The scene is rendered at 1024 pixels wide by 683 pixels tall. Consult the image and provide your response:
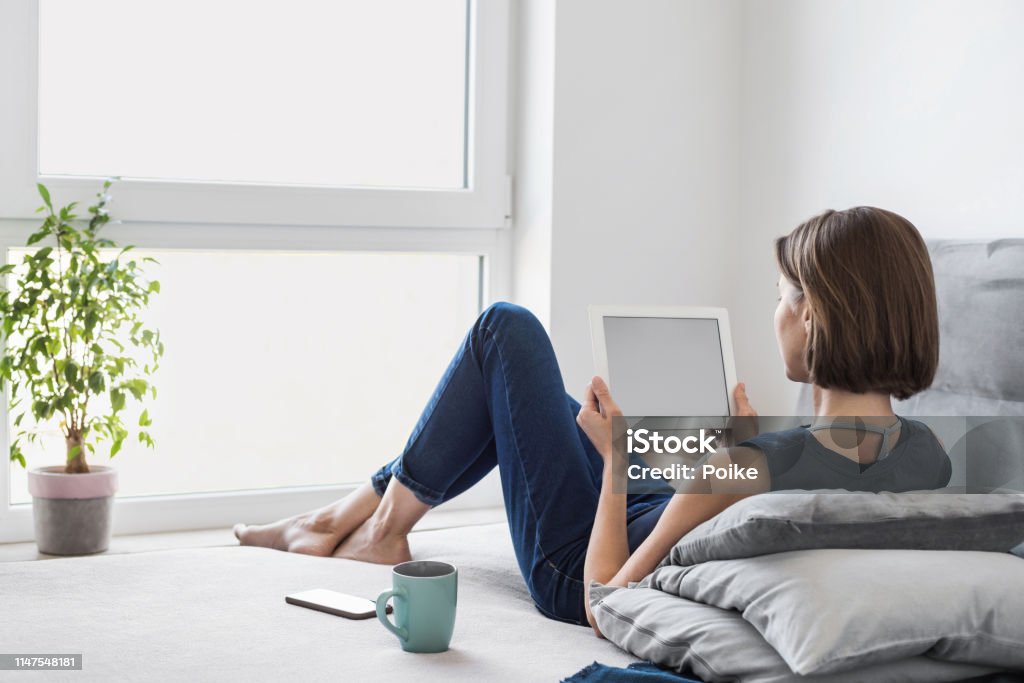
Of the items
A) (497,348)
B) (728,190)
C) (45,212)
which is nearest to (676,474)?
(497,348)

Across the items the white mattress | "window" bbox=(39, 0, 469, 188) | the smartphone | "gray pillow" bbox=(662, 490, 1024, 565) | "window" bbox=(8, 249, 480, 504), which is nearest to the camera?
"gray pillow" bbox=(662, 490, 1024, 565)

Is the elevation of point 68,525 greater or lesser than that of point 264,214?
lesser

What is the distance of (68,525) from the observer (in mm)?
2074

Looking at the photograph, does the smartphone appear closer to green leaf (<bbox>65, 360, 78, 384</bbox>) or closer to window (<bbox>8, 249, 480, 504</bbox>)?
green leaf (<bbox>65, 360, 78, 384</bbox>)

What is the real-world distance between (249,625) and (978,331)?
3.82 feet

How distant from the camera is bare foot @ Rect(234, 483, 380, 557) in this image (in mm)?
1939

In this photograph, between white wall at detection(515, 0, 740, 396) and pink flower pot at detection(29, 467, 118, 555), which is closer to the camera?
pink flower pot at detection(29, 467, 118, 555)

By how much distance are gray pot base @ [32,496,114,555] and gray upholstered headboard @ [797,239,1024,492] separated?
4.83ft

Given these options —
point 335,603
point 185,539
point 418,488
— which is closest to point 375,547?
point 418,488

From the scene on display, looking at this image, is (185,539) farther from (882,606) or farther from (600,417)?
(882,606)

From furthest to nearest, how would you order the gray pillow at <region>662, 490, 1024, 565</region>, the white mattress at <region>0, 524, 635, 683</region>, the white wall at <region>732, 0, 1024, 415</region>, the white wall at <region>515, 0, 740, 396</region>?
the white wall at <region>515, 0, 740, 396</region> < the white wall at <region>732, 0, 1024, 415</region> < the white mattress at <region>0, 524, 635, 683</region> < the gray pillow at <region>662, 490, 1024, 565</region>

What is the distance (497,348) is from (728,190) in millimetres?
1170

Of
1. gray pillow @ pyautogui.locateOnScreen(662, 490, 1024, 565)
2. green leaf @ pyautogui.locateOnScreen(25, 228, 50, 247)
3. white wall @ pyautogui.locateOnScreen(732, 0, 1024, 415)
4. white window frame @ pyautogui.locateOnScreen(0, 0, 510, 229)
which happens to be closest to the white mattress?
gray pillow @ pyautogui.locateOnScreen(662, 490, 1024, 565)

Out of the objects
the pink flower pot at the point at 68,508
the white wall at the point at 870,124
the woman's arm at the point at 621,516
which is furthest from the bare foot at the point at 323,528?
the white wall at the point at 870,124
